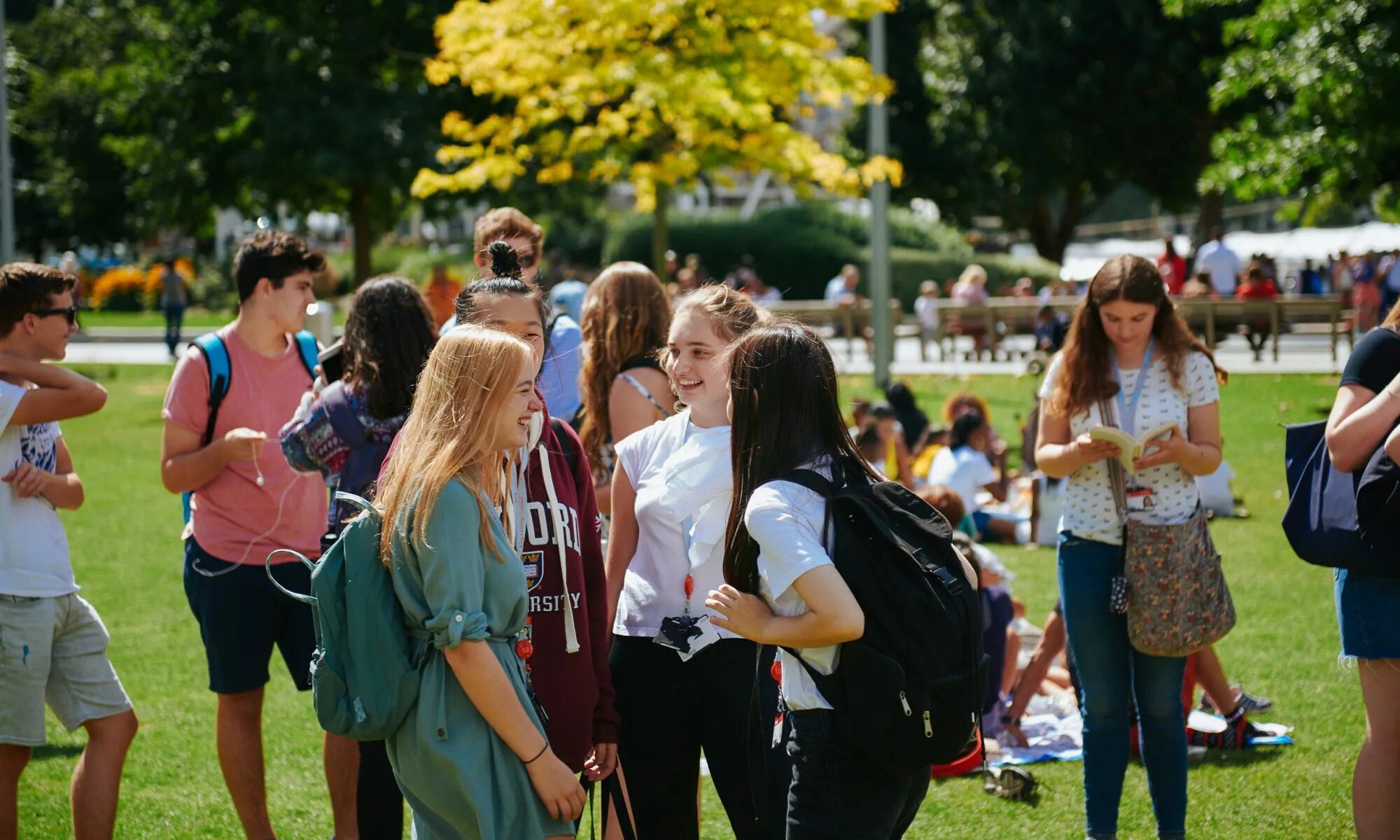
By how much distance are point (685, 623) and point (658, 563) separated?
195 mm

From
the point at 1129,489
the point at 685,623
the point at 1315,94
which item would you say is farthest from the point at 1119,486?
the point at 1315,94

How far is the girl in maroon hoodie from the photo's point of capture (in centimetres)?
341

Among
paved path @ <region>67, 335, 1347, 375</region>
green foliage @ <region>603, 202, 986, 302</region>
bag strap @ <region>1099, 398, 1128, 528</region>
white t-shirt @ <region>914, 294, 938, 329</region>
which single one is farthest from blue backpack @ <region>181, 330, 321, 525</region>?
green foliage @ <region>603, 202, 986, 302</region>

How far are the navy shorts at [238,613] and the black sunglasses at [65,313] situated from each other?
2.75ft

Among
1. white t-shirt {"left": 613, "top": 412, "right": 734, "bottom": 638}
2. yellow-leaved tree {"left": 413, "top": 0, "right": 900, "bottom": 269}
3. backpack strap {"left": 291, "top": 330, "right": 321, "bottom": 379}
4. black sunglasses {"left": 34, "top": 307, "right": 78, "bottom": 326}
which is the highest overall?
yellow-leaved tree {"left": 413, "top": 0, "right": 900, "bottom": 269}

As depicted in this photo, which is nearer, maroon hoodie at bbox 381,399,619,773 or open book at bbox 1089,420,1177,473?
maroon hoodie at bbox 381,399,619,773

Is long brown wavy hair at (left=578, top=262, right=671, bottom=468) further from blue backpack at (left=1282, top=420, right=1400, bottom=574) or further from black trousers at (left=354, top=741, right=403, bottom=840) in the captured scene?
blue backpack at (left=1282, top=420, right=1400, bottom=574)

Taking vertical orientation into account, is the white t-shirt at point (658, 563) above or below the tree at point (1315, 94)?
below

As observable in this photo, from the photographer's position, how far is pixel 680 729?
12.6ft

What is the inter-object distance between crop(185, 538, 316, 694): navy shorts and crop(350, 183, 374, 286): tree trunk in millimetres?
21151

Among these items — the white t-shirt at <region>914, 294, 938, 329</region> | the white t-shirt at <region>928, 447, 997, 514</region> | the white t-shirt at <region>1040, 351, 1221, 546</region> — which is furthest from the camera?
the white t-shirt at <region>914, 294, 938, 329</region>

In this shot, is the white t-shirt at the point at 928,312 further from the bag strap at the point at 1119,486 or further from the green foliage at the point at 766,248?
the bag strap at the point at 1119,486

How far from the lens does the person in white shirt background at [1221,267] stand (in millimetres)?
23734

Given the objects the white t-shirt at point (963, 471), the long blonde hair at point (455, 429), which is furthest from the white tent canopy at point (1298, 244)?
the long blonde hair at point (455, 429)
